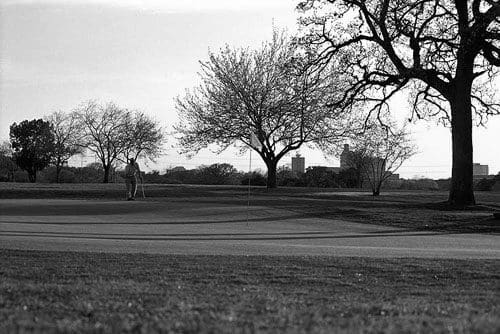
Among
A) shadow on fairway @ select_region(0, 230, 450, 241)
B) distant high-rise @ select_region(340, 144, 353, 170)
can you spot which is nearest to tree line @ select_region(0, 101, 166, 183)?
distant high-rise @ select_region(340, 144, 353, 170)

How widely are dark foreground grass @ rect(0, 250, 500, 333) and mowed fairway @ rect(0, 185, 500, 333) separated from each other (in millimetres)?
20

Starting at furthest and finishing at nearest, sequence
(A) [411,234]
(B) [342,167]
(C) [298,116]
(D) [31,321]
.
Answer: (B) [342,167]
(C) [298,116]
(A) [411,234]
(D) [31,321]

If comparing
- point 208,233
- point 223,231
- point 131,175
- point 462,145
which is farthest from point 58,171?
point 208,233

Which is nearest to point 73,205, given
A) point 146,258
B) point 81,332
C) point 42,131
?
point 146,258

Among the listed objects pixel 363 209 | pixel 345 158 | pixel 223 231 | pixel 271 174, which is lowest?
pixel 223 231

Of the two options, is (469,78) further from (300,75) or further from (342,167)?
(342,167)

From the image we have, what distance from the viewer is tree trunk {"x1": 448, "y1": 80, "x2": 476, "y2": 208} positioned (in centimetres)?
2673

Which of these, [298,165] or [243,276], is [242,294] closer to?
[243,276]

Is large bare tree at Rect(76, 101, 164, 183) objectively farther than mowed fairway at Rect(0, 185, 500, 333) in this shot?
Yes

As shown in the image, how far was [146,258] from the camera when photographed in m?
10.9

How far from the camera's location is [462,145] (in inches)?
1056

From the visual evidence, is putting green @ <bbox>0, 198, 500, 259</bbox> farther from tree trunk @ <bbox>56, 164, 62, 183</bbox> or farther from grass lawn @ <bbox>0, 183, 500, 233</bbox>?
tree trunk @ <bbox>56, 164, 62, 183</bbox>

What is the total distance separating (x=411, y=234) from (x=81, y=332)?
47.4 feet

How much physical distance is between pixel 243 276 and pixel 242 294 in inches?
56.9
